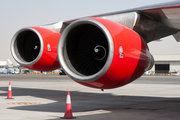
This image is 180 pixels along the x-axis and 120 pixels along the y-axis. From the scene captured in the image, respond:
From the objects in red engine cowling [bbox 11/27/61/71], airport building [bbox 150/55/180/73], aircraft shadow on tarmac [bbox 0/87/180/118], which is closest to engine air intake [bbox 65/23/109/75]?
aircraft shadow on tarmac [bbox 0/87/180/118]

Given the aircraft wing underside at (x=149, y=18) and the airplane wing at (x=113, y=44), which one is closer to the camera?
the airplane wing at (x=113, y=44)

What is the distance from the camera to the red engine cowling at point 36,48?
42.3 ft

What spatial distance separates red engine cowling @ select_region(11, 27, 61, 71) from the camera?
12900mm

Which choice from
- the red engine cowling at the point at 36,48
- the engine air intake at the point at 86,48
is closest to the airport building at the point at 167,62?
the red engine cowling at the point at 36,48

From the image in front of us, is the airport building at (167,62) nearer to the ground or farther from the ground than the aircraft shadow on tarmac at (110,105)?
farther from the ground

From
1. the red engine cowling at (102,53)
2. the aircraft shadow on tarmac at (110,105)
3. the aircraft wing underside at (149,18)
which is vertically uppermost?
the aircraft wing underside at (149,18)

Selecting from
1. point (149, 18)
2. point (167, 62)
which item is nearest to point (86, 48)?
point (149, 18)

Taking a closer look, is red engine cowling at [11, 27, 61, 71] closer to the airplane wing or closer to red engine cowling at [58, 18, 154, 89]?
the airplane wing

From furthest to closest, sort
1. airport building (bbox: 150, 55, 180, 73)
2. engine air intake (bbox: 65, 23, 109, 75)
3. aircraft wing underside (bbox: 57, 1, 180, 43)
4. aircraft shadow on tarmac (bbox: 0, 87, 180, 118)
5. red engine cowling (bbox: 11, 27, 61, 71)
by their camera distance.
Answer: airport building (bbox: 150, 55, 180, 73), red engine cowling (bbox: 11, 27, 61, 71), aircraft shadow on tarmac (bbox: 0, 87, 180, 118), engine air intake (bbox: 65, 23, 109, 75), aircraft wing underside (bbox: 57, 1, 180, 43)

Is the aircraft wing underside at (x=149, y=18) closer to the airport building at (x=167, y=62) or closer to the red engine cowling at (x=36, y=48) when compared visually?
the red engine cowling at (x=36, y=48)

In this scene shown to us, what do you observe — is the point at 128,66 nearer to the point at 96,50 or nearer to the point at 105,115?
the point at 96,50

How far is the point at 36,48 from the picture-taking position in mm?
13492

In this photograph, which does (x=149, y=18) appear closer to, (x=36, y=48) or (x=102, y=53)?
(x=102, y=53)

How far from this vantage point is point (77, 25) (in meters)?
9.52
